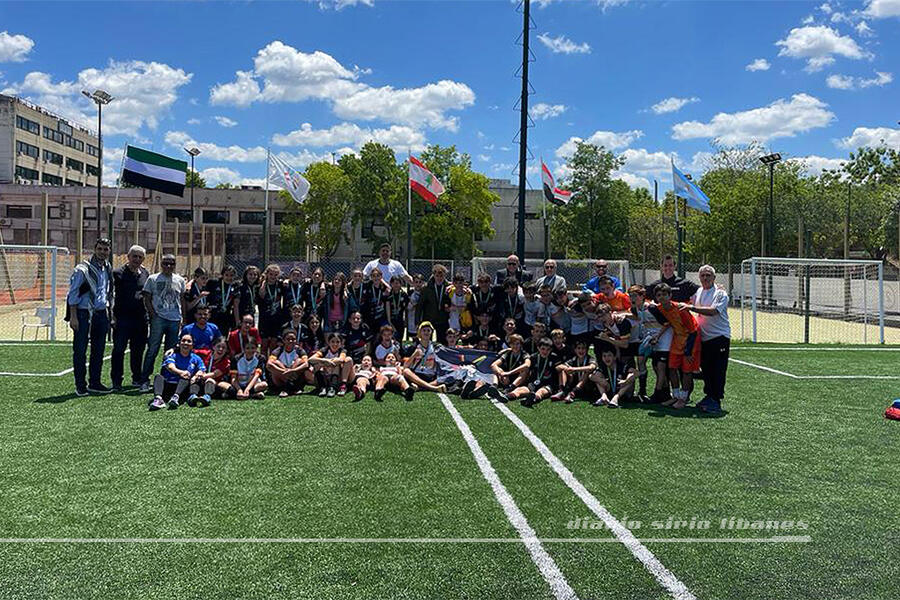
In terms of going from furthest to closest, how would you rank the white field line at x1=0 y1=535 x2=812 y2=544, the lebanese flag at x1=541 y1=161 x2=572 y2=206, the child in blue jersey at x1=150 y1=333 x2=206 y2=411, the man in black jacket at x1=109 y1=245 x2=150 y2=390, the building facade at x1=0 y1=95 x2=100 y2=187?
1. the building facade at x1=0 y1=95 x2=100 y2=187
2. the lebanese flag at x1=541 y1=161 x2=572 y2=206
3. the man in black jacket at x1=109 y1=245 x2=150 y2=390
4. the child in blue jersey at x1=150 y1=333 x2=206 y2=411
5. the white field line at x1=0 y1=535 x2=812 y2=544

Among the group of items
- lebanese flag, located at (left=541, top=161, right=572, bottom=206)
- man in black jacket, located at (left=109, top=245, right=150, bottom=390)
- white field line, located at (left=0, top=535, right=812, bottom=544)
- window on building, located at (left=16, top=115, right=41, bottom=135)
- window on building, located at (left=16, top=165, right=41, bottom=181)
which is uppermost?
window on building, located at (left=16, top=115, right=41, bottom=135)

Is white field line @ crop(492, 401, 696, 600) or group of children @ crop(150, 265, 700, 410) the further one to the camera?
group of children @ crop(150, 265, 700, 410)

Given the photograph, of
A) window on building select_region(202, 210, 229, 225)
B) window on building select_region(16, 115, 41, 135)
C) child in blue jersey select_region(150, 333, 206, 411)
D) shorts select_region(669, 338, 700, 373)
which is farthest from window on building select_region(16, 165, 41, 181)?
shorts select_region(669, 338, 700, 373)

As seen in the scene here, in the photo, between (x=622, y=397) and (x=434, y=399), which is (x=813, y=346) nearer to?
(x=622, y=397)

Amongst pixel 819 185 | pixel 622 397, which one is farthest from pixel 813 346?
pixel 819 185

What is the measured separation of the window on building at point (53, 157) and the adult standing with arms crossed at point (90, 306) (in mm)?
81458

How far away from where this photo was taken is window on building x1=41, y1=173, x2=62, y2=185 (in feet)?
251

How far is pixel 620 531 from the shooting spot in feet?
14.1

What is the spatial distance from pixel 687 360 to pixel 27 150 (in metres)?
82.5

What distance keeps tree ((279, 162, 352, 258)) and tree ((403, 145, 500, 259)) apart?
226 inches

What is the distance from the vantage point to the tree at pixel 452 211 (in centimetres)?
5094

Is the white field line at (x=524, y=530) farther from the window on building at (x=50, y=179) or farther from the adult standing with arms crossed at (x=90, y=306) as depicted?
the window on building at (x=50, y=179)

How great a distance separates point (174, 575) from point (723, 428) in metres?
5.83

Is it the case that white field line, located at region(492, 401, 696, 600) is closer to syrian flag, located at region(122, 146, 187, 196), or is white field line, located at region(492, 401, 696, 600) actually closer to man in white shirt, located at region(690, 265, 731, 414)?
man in white shirt, located at region(690, 265, 731, 414)
